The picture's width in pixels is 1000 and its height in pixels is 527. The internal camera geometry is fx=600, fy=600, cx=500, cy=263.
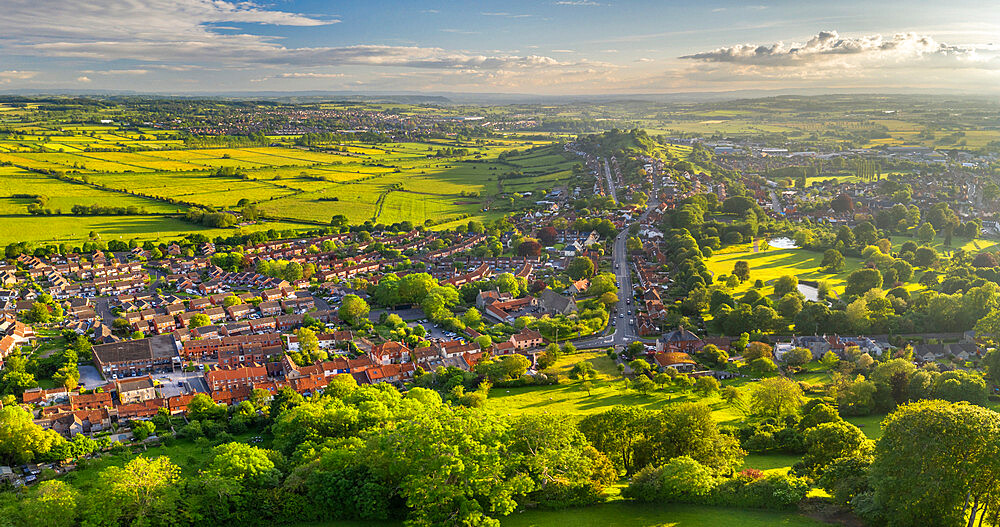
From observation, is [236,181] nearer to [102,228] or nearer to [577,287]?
[102,228]

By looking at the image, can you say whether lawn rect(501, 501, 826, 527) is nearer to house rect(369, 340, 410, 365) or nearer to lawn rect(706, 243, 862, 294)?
house rect(369, 340, 410, 365)

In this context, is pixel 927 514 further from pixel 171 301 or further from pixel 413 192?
pixel 413 192

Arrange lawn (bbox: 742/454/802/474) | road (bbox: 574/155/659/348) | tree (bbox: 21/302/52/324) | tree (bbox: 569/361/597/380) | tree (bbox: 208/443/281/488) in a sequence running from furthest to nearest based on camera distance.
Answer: tree (bbox: 21/302/52/324), road (bbox: 574/155/659/348), tree (bbox: 569/361/597/380), lawn (bbox: 742/454/802/474), tree (bbox: 208/443/281/488)

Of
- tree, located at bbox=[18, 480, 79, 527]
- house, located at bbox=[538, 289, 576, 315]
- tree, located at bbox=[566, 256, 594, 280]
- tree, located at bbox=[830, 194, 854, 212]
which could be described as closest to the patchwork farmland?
tree, located at bbox=[566, 256, 594, 280]

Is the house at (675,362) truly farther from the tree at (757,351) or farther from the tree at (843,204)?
the tree at (843,204)

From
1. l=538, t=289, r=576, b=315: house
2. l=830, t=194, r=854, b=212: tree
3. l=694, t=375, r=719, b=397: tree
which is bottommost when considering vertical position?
l=694, t=375, r=719, b=397: tree

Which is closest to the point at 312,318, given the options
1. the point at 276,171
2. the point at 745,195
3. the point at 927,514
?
the point at 927,514

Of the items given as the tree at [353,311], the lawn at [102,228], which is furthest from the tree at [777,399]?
the lawn at [102,228]
